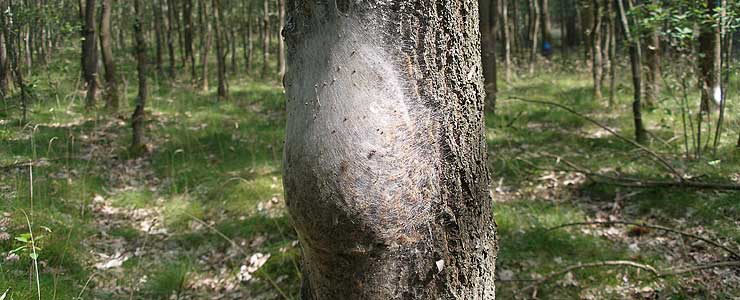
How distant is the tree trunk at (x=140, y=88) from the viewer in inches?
279

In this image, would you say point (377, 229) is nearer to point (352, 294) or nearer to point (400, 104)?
point (352, 294)

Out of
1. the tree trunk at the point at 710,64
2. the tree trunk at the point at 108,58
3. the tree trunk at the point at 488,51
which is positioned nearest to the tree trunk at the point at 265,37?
the tree trunk at the point at 108,58

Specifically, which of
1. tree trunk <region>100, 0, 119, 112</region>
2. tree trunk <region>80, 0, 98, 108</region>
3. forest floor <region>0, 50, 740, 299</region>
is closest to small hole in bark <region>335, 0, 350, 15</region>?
forest floor <region>0, 50, 740, 299</region>

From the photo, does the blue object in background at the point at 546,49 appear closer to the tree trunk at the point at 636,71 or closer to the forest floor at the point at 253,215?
the forest floor at the point at 253,215

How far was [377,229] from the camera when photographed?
1.51 meters

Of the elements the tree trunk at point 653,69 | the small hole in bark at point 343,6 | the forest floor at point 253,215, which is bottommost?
the forest floor at point 253,215

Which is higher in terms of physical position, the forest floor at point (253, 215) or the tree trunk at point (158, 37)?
the tree trunk at point (158, 37)

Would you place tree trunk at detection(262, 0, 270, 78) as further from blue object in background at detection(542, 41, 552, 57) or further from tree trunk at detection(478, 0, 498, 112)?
blue object in background at detection(542, 41, 552, 57)

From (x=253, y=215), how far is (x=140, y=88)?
2971 mm

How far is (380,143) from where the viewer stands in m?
1.48

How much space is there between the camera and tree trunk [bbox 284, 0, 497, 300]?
4.83ft

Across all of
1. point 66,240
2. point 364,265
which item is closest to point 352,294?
point 364,265

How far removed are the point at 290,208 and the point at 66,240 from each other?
146 inches

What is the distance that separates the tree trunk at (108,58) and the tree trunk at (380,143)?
336 inches
